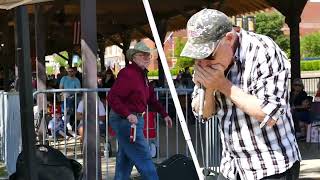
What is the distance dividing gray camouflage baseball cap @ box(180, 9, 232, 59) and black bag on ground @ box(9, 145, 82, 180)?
3104 mm

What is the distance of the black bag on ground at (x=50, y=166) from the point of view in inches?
204

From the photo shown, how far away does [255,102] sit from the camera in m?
2.40

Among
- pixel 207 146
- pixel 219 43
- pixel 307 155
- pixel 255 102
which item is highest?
pixel 219 43

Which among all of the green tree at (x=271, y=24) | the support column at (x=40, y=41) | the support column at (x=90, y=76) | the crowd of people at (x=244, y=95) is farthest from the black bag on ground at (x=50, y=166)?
the green tree at (x=271, y=24)

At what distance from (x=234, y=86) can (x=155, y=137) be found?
5415 millimetres

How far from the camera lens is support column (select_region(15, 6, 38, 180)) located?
458cm

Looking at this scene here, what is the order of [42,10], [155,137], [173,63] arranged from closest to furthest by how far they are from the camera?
1. [155,137]
2. [42,10]
3. [173,63]

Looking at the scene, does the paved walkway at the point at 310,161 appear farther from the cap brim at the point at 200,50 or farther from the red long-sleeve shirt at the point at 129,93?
the cap brim at the point at 200,50

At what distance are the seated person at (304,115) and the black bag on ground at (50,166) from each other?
23.5ft

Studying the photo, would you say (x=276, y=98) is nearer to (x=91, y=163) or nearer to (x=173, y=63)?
(x=91, y=163)

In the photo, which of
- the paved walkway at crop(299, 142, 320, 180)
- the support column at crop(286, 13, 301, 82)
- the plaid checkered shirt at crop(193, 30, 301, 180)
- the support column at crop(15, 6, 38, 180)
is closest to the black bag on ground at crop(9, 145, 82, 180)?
the support column at crop(15, 6, 38, 180)

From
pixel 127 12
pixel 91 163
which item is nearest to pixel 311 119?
pixel 91 163

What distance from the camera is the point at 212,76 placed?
2.42m

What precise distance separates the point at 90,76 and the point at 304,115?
6145 millimetres
